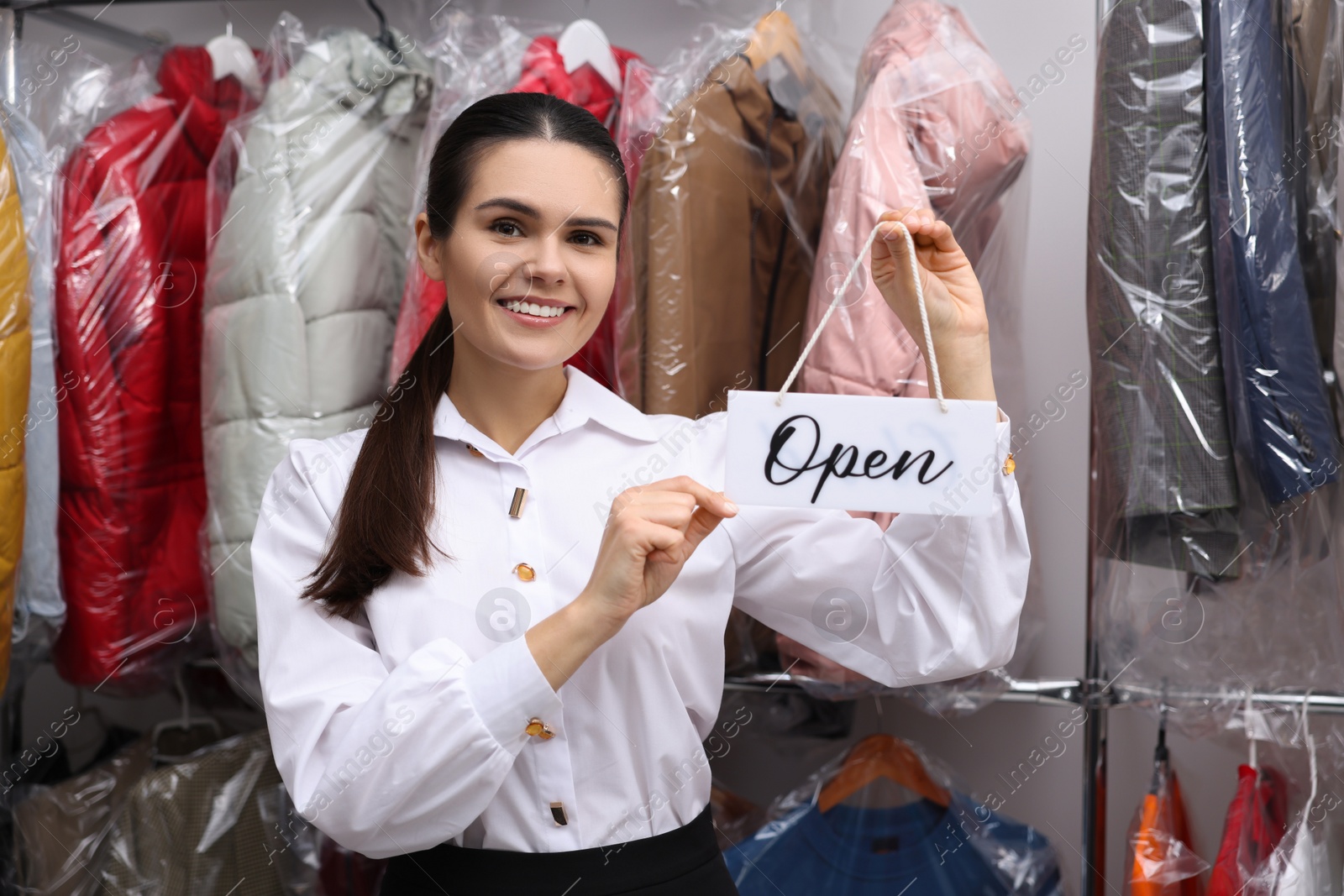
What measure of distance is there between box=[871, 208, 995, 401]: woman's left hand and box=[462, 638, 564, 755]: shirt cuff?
389 millimetres

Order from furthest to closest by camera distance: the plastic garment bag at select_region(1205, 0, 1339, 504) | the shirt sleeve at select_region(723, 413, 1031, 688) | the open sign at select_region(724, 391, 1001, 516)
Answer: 1. the plastic garment bag at select_region(1205, 0, 1339, 504)
2. the shirt sleeve at select_region(723, 413, 1031, 688)
3. the open sign at select_region(724, 391, 1001, 516)

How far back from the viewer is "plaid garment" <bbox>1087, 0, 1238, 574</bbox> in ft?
3.65

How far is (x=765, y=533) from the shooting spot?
1.06m

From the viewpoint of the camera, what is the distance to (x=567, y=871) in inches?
37.7

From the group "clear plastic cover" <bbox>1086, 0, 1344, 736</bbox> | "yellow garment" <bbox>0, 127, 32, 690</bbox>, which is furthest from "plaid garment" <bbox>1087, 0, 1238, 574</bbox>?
"yellow garment" <bbox>0, 127, 32, 690</bbox>

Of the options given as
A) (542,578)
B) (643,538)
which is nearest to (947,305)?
(643,538)

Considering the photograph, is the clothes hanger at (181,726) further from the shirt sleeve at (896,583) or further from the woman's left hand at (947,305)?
the woman's left hand at (947,305)

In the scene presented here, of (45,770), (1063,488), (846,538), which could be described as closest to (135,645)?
(45,770)

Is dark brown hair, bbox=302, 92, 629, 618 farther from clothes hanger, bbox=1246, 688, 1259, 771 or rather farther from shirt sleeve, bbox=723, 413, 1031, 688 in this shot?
clothes hanger, bbox=1246, 688, 1259, 771

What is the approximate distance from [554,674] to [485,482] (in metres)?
0.24

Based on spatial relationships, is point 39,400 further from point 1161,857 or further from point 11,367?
point 1161,857

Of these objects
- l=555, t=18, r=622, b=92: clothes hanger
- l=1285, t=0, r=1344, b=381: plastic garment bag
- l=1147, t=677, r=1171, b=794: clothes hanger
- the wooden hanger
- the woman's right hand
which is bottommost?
the wooden hanger

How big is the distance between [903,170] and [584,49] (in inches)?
17.8

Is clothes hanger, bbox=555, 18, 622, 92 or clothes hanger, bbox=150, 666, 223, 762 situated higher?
clothes hanger, bbox=555, 18, 622, 92
